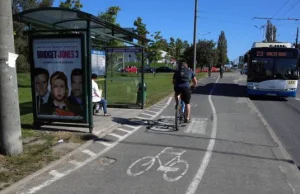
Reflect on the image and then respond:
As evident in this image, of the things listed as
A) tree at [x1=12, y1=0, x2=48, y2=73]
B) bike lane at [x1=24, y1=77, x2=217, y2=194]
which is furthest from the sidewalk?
tree at [x1=12, y1=0, x2=48, y2=73]

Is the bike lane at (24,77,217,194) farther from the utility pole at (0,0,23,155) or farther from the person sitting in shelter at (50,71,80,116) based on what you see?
the utility pole at (0,0,23,155)

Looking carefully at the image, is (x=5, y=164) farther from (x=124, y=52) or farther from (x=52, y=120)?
(x=124, y=52)

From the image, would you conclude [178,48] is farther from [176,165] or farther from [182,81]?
[176,165]

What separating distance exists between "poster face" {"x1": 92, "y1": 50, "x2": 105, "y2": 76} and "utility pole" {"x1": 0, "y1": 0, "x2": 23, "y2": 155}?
5.98 m

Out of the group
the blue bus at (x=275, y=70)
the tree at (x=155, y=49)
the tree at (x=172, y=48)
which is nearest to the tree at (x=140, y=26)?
the tree at (x=155, y=49)

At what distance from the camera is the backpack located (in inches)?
371

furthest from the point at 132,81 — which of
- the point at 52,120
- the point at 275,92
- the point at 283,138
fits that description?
the point at 275,92

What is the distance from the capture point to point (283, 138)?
28.6 ft

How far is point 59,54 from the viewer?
8070 mm

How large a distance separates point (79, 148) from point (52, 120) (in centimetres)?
181

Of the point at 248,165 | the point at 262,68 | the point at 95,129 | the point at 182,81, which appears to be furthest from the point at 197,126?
the point at 262,68

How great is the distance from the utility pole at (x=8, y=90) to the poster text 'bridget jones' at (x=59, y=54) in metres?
2.01

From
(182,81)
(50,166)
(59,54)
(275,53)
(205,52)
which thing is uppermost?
(205,52)

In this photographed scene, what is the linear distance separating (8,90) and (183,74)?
4.79 meters
